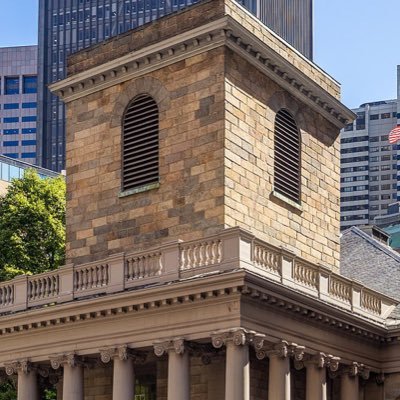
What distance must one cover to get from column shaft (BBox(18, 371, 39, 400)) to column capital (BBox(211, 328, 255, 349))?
25.0ft

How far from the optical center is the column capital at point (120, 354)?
103 feet

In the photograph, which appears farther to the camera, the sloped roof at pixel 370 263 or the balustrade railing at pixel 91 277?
the sloped roof at pixel 370 263

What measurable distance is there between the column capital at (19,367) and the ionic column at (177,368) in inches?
224

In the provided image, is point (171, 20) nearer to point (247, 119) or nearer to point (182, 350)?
point (247, 119)

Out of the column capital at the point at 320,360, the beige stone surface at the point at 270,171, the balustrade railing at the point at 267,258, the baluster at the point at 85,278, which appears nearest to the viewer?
the balustrade railing at the point at 267,258

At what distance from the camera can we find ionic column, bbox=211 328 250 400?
93.8 feet

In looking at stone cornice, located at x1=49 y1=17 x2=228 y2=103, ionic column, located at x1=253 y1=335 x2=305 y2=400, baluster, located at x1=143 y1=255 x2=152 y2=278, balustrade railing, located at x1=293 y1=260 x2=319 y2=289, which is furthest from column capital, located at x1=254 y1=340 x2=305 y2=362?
stone cornice, located at x1=49 y1=17 x2=228 y2=103

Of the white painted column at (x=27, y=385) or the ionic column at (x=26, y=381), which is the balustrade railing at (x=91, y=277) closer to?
the ionic column at (x=26, y=381)

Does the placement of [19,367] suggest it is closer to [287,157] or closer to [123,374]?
[123,374]

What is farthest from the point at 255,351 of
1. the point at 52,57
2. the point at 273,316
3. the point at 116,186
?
the point at 52,57

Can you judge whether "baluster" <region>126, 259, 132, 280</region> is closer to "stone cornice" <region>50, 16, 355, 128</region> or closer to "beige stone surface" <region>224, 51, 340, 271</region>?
"beige stone surface" <region>224, 51, 340, 271</region>

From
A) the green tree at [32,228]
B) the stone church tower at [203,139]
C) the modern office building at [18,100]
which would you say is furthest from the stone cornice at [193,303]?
the modern office building at [18,100]

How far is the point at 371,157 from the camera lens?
7549 inches

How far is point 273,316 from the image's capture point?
30312 mm
